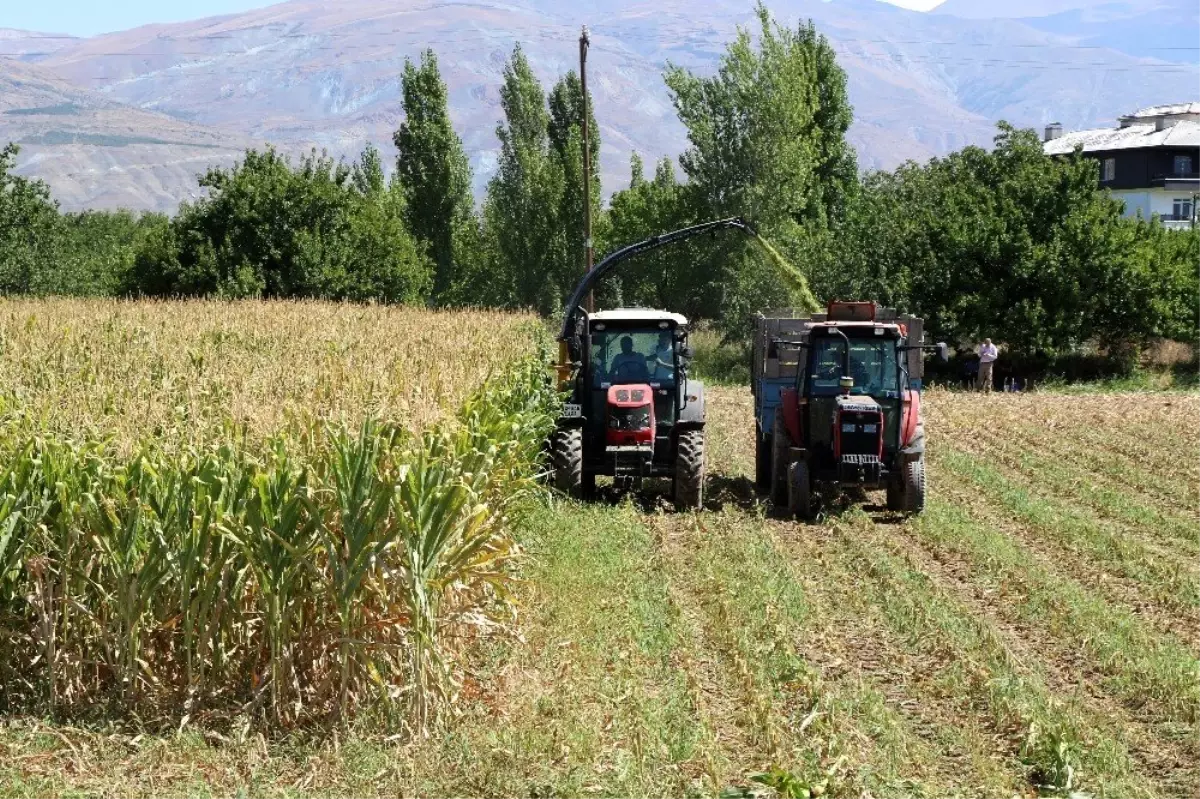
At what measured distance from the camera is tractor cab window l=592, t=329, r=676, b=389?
1481 cm

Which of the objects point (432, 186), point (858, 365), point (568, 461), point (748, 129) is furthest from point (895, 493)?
point (432, 186)

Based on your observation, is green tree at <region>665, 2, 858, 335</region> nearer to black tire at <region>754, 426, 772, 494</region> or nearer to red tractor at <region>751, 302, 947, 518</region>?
black tire at <region>754, 426, 772, 494</region>

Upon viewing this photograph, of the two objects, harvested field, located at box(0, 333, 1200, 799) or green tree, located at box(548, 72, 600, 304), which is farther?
green tree, located at box(548, 72, 600, 304)

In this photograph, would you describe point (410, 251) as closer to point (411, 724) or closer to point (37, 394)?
point (37, 394)

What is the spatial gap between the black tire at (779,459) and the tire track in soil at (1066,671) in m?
2.04

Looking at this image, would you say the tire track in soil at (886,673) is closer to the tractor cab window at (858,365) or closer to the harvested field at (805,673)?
the harvested field at (805,673)

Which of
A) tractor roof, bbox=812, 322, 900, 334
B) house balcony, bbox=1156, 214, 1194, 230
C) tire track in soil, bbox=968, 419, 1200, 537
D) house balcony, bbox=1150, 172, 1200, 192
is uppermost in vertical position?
house balcony, bbox=1150, 172, 1200, 192

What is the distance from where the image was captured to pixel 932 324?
107 ft

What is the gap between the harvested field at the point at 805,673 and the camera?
6.96m

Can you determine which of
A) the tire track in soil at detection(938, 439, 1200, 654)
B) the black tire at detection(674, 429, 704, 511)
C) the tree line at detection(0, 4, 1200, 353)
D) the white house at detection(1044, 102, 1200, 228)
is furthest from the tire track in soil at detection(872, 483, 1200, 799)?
the white house at detection(1044, 102, 1200, 228)

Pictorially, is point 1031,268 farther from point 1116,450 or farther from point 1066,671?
point 1066,671

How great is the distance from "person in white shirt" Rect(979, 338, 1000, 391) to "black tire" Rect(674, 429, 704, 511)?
1814 centimetres

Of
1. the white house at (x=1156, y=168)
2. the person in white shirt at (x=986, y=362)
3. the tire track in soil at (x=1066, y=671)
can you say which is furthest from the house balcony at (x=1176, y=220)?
the tire track in soil at (x=1066, y=671)

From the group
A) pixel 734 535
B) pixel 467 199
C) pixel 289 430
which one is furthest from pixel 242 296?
pixel 467 199
